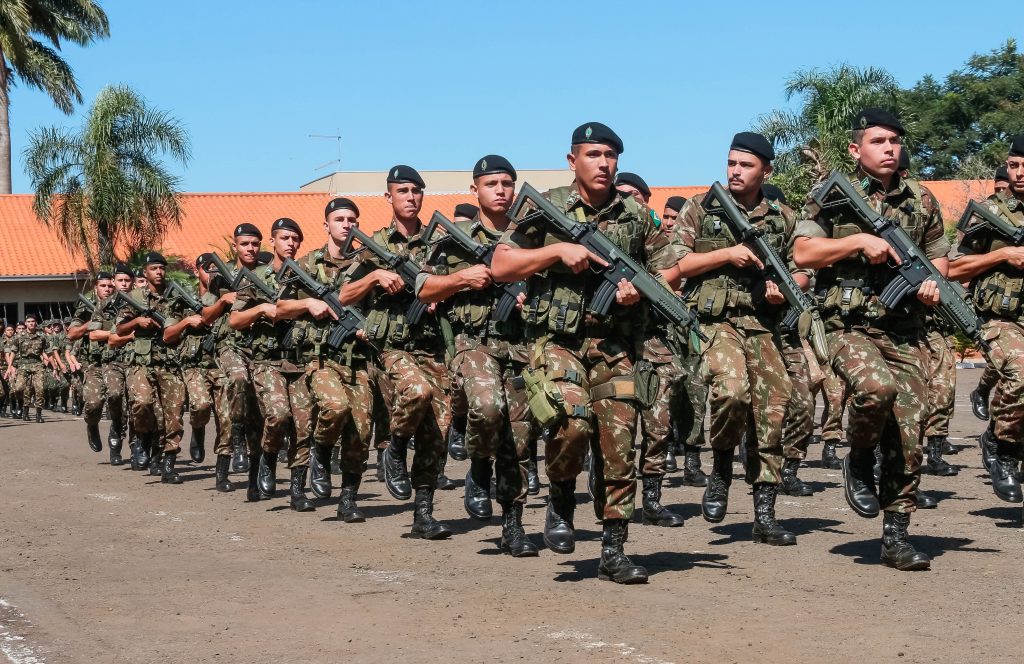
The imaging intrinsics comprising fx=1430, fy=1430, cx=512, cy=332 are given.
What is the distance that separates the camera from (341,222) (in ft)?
38.0

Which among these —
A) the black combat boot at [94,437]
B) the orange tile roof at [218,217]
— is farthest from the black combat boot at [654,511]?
the orange tile roof at [218,217]

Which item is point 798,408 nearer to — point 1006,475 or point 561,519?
point 1006,475

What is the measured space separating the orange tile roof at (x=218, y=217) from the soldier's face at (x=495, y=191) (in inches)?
1408

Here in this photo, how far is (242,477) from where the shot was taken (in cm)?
1534

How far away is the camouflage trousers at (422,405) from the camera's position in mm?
9867

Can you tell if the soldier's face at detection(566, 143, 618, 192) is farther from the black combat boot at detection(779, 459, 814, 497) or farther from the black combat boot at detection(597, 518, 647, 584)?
the black combat boot at detection(779, 459, 814, 497)

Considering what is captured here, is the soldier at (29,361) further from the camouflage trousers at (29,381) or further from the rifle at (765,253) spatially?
the rifle at (765,253)

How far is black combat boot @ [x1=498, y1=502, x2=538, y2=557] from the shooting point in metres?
8.84

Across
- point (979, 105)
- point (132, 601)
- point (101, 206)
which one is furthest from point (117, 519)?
point (979, 105)

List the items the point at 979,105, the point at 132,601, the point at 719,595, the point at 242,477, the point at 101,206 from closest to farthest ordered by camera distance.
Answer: the point at 719,595
the point at 132,601
the point at 242,477
the point at 101,206
the point at 979,105

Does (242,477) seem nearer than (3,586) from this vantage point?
No

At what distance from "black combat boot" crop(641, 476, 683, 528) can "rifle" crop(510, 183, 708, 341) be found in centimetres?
264

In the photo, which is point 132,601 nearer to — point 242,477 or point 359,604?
point 359,604

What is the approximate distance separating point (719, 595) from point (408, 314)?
373cm
